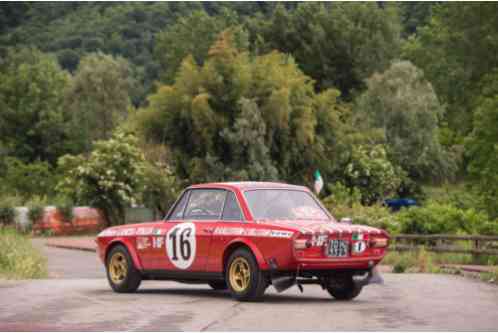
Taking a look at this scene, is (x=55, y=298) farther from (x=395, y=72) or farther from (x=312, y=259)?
(x=395, y=72)

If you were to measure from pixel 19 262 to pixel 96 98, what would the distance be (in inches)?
2836

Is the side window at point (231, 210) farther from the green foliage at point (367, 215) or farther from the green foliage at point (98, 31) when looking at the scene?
the green foliage at point (98, 31)

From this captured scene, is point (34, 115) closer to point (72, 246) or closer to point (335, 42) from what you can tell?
point (335, 42)

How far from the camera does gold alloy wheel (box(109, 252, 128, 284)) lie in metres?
16.2

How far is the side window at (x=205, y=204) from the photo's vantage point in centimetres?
1516

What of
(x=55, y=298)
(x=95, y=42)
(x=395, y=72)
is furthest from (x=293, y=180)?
(x=95, y=42)

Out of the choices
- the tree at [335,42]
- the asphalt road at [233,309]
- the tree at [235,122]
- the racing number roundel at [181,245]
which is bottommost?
the asphalt road at [233,309]

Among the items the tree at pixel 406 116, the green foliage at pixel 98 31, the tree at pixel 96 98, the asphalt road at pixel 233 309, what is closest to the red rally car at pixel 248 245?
the asphalt road at pixel 233 309

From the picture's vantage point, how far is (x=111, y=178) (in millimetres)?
57156

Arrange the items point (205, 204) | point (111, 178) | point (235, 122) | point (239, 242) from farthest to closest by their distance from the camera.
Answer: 1. point (111, 178)
2. point (235, 122)
3. point (205, 204)
4. point (239, 242)

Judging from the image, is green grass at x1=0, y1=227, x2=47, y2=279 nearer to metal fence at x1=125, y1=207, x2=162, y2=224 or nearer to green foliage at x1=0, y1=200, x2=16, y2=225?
green foliage at x1=0, y1=200, x2=16, y2=225

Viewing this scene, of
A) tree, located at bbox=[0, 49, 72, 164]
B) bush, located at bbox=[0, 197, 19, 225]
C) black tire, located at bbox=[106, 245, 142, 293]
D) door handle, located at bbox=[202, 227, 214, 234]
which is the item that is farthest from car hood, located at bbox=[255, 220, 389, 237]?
tree, located at bbox=[0, 49, 72, 164]

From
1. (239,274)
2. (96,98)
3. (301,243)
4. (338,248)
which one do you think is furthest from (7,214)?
(301,243)

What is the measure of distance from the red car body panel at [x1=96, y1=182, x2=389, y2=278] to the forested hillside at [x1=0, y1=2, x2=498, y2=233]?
60.8 feet
